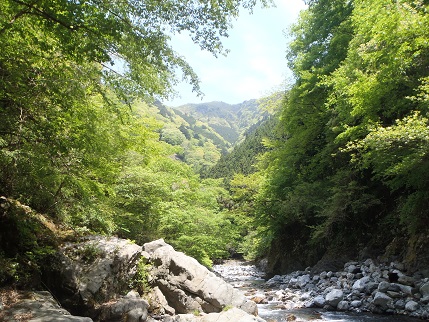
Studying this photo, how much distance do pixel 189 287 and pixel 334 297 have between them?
5.05 meters

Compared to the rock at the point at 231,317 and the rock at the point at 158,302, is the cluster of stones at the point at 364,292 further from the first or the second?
the rock at the point at 158,302

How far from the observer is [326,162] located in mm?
17625

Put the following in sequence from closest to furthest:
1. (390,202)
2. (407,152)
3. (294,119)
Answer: (407,152) → (390,202) → (294,119)

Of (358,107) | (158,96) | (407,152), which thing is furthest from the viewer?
(358,107)

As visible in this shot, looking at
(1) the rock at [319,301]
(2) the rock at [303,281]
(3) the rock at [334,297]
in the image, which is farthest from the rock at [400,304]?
(2) the rock at [303,281]

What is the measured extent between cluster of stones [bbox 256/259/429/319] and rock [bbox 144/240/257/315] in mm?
3056

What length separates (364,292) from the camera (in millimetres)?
10219

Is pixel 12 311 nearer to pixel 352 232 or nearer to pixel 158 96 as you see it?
pixel 158 96

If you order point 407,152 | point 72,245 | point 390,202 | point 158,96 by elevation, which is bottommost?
point 72,245

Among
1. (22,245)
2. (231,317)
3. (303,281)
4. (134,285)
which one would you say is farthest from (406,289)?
(22,245)

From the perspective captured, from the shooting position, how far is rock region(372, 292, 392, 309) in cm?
895

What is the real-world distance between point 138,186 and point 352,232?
10.7 metres

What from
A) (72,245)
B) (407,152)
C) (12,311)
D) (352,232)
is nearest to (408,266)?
(407,152)

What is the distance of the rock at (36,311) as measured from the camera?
15.6ft
